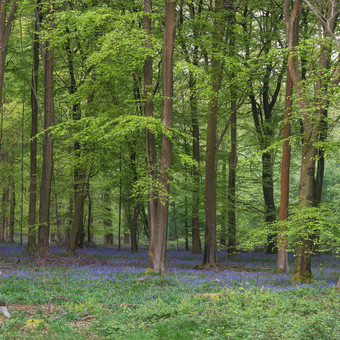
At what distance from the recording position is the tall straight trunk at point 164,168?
569 inches

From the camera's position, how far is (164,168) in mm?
14633

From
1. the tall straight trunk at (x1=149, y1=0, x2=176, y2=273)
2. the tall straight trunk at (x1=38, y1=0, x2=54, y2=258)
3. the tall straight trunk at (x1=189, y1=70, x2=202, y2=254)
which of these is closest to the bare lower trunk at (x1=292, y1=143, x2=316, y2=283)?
the tall straight trunk at (x1=149, y1=0, x2=176, y2=273)

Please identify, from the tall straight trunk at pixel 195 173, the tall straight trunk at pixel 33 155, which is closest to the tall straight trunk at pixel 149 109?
the tall straight trunk at pixel 195 173

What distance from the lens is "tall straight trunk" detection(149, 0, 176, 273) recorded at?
1445cm

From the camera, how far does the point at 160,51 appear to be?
60.5 feet

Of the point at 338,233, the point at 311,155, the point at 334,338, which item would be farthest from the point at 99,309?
the point at 311,155

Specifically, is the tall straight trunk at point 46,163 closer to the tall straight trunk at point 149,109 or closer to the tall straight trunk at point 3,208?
the tall straight trunk at point 149,109

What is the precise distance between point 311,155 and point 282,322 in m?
6.84

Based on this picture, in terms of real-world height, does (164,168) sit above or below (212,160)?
below

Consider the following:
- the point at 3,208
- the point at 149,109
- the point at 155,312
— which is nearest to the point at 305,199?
the point at 149,109

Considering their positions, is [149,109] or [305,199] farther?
[149,109]

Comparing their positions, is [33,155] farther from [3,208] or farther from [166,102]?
[3,208]

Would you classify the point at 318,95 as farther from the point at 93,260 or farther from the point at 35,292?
the point at 93,260

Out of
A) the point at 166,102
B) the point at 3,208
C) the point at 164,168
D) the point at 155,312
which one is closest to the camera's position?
the point at 155,312
